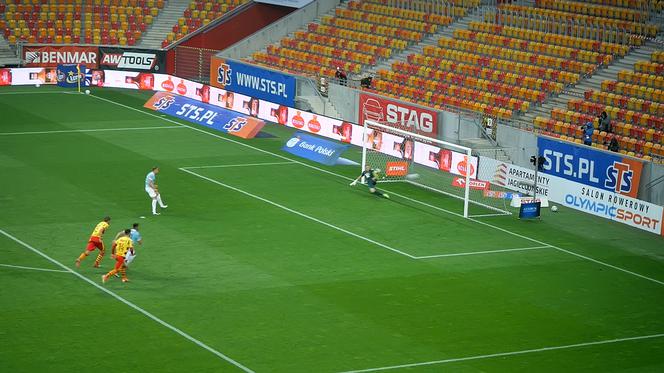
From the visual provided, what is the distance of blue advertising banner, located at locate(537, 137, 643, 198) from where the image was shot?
4147 cm

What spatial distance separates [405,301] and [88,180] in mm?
17155

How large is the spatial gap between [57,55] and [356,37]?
1822 centimetres

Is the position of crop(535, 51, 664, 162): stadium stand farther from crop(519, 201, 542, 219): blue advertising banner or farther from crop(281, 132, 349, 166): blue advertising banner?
crop(281, 132, 349, 166): blue advertising banner

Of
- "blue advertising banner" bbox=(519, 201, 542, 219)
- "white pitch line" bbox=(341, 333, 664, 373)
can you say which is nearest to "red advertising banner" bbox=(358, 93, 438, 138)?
"blue advertising banner" bbox=(519, 201, 542, 219)

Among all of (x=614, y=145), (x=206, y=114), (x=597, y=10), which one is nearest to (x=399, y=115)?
(x=206, y=114)

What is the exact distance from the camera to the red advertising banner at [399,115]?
167ft

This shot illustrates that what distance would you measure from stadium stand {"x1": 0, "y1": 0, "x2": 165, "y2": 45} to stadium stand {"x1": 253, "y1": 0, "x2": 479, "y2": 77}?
953cm

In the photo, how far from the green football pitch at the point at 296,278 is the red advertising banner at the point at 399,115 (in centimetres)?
552

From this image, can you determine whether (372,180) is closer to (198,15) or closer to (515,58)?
(515,58)

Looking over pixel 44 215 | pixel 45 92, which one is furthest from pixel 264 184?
pixel 45 92

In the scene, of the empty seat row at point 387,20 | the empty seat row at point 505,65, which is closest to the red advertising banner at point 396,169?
the empty seat row at point 505,65

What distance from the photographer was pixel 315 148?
48.9 metres

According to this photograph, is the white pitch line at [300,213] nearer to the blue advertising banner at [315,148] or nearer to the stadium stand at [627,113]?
the blue advertising banner at [315,148]

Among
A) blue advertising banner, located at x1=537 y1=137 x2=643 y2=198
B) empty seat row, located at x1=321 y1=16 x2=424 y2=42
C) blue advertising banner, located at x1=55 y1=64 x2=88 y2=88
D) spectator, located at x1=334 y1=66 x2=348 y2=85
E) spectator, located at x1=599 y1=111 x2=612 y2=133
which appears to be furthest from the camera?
blue advertising banner, located at x1=55 y1=64 x2=88 y2=88
